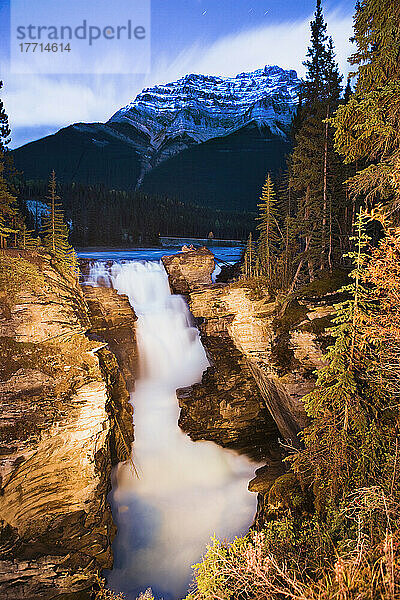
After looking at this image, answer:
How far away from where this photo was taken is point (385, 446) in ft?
25.6

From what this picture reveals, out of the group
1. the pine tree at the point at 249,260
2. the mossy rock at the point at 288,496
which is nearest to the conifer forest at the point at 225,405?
the mossy rock at the point at 288,496

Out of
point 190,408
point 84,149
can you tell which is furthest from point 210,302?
point 84,149

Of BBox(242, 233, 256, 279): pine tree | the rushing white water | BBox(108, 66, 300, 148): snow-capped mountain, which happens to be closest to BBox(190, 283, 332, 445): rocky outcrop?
BBox(242, 233, 256, 279): pine tree

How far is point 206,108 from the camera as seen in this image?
434 ft

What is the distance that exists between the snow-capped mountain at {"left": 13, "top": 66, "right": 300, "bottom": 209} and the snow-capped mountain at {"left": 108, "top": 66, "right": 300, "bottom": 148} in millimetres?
343

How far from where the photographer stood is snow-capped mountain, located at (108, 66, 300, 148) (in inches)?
4715

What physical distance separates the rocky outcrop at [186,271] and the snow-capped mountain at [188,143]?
55.2 m

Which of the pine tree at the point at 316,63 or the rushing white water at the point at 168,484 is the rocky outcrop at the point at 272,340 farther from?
the pine tree at the point at 316,63

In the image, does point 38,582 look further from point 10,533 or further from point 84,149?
point 84,149

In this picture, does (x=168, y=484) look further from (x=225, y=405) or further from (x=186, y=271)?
(x=186, y=271)

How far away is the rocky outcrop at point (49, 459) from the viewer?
10.1 metres

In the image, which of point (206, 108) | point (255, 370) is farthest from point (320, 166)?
point (206, 108)

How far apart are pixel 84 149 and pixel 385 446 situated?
106 meters

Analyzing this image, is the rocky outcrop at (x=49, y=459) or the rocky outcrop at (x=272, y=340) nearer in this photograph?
the rocky outcrop at (x=49, y=459)
